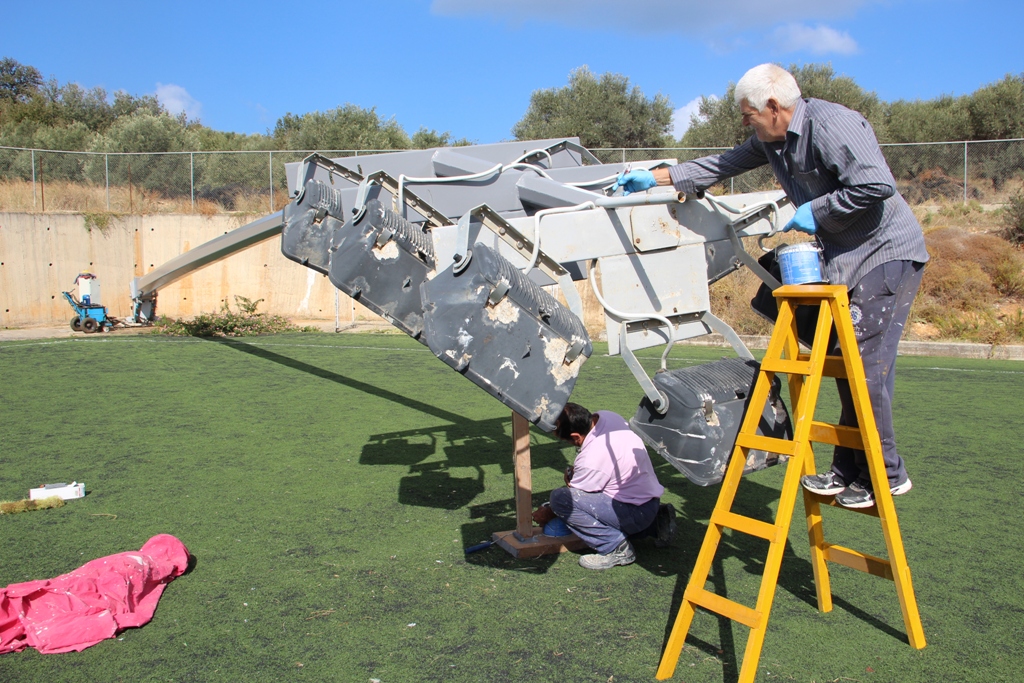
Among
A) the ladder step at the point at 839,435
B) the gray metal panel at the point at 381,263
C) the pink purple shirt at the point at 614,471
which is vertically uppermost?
the gray metal panel at the point at 381,263

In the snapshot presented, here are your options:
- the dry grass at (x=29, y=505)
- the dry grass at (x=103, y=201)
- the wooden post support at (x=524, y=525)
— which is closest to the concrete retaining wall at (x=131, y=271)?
the dry grass at (x=103, y=201)

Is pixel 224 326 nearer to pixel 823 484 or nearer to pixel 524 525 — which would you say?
pixel 524 525

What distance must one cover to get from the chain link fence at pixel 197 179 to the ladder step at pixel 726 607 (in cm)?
1852

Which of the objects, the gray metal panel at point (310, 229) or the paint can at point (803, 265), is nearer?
the paint can at point (803, 265)

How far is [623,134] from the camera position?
3123cm

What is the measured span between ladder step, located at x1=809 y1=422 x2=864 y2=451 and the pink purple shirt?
1.20 meters

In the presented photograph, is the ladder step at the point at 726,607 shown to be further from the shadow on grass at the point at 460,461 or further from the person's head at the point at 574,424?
the person's head at the point at 574,424

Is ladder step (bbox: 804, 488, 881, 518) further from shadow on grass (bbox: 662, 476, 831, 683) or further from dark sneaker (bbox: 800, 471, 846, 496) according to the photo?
shadow on grass (bbox: 662, 476, 831, 683)

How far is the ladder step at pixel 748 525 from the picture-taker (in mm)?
2975

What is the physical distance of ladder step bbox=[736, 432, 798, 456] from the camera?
3.04m

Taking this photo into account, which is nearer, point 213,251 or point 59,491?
point 59,491

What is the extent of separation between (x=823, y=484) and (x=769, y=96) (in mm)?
1655

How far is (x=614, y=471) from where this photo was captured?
445cm

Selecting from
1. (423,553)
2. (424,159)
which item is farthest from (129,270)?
(423,553)
